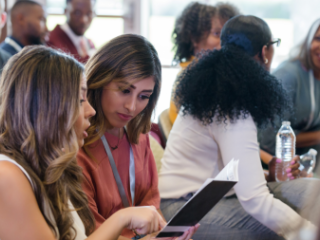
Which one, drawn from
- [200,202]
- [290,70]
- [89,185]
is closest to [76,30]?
[290,70]

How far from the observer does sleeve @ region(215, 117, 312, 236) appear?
4.48 ft

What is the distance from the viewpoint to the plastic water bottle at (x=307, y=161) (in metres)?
1.50

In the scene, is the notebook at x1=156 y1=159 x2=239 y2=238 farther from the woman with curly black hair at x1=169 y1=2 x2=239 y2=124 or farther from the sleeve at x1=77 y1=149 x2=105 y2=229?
the woman with curly black hair at x1=169 y1=2 x2=239 y2=124

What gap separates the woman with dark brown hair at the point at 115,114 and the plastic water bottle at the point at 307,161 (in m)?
0.64

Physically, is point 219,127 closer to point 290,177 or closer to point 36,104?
point 290,177

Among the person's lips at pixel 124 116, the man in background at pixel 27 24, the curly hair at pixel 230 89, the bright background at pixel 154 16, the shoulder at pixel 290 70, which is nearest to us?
the person's lips at pixel 124 116

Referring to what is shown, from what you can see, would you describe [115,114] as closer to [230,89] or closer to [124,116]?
[124,116]

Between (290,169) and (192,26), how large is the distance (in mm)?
1027

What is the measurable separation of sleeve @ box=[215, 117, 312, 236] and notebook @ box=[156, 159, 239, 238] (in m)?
0.29

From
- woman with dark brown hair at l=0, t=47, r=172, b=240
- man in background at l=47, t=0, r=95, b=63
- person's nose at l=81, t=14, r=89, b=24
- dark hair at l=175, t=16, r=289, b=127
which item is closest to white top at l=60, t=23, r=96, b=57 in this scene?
man in background at l=47, t=0, r=95, b=63

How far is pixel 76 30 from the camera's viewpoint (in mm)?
3039

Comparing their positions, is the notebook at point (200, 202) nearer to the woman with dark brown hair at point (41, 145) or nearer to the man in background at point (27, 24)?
the woman with dark brown hair at point (41, 145)

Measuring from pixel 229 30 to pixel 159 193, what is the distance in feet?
2.31

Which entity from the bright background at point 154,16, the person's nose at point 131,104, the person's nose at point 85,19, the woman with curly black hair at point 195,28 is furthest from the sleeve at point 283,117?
the person's nose at point 85,19
